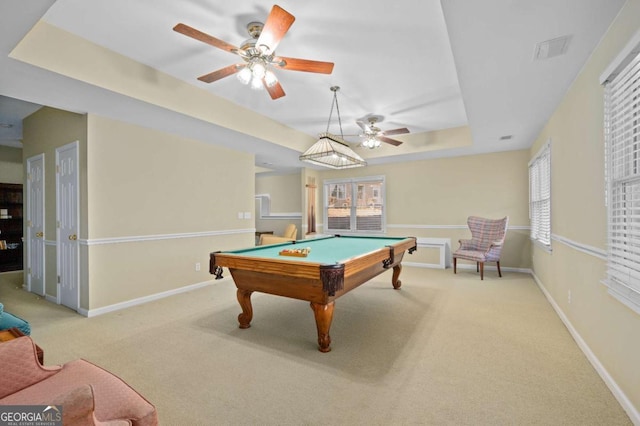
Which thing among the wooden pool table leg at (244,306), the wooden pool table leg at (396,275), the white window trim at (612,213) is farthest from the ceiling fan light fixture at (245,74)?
the wooden pool table leg at (396,275)

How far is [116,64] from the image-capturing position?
276cm

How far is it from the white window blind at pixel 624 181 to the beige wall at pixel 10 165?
9.13 meters

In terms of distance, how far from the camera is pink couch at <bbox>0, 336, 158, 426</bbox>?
112cm

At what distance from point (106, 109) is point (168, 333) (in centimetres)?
253

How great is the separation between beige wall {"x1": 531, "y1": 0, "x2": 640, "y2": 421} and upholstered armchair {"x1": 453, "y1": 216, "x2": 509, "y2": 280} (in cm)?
155

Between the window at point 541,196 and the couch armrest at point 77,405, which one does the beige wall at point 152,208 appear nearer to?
the couch armrest at point 77,405

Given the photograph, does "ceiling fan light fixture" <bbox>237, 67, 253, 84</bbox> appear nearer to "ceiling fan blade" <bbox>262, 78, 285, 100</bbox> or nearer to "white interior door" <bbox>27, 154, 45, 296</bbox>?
"ceiling fan blade" <bbox>262, 78, 285, 100</bbox>

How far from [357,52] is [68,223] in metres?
3.96

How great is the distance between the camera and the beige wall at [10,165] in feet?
19.1

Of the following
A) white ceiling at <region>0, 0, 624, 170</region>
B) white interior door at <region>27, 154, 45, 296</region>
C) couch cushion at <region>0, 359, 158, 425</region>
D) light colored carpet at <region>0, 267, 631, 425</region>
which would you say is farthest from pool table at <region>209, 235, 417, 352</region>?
white interior door at <region>27, 154, 45, 296</region>

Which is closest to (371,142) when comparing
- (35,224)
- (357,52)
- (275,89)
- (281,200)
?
(357,52)

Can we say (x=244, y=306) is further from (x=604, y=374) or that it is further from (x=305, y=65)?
(x=604, y=374)

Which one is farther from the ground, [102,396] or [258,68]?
[258,68]

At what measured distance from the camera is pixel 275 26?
190cm
